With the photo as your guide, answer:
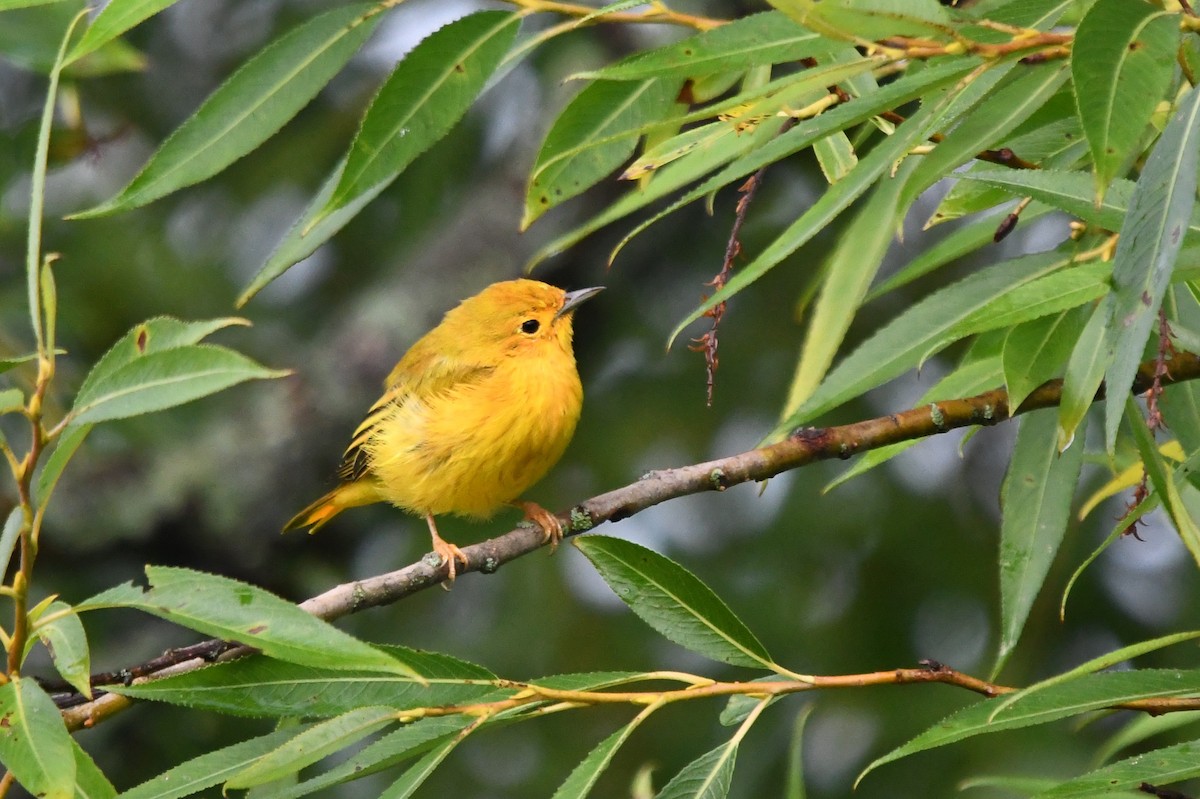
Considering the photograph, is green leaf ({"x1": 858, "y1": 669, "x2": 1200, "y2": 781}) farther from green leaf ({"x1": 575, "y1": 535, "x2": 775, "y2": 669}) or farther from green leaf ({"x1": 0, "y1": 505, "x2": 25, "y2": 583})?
green leaf ({"x1": 0, "y1": 505, "x2": 25, "y2": 583})

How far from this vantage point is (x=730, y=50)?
1.95 m

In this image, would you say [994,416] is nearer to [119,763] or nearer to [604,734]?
[604,734]

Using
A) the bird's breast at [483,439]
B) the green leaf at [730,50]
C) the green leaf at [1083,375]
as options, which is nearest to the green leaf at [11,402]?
the green leaf at [730,50]

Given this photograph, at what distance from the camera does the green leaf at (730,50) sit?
1912 mm

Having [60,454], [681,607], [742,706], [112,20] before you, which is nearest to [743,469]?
[681,607]

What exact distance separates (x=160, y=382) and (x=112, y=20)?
0.60m

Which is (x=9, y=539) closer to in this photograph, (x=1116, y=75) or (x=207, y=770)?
(x=207, y=770)

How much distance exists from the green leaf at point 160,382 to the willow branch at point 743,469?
1.55 ft

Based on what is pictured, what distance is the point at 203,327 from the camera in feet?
6.23

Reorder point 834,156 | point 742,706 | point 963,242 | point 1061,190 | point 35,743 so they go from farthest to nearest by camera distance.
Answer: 1. point 963,242
2. point 834,156
3. point 742,706
4. point 1061,190
5. point 35,743

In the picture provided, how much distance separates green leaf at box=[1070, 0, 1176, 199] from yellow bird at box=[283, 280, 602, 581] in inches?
81.0

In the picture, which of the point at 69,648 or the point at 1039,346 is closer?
the point at 69,648

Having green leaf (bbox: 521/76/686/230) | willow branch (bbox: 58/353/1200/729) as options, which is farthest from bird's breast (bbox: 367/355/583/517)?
green leaf (bbox: 521/76/686/230)

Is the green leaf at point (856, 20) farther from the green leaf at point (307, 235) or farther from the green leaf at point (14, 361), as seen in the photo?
the green leaf at point (14, 361)
